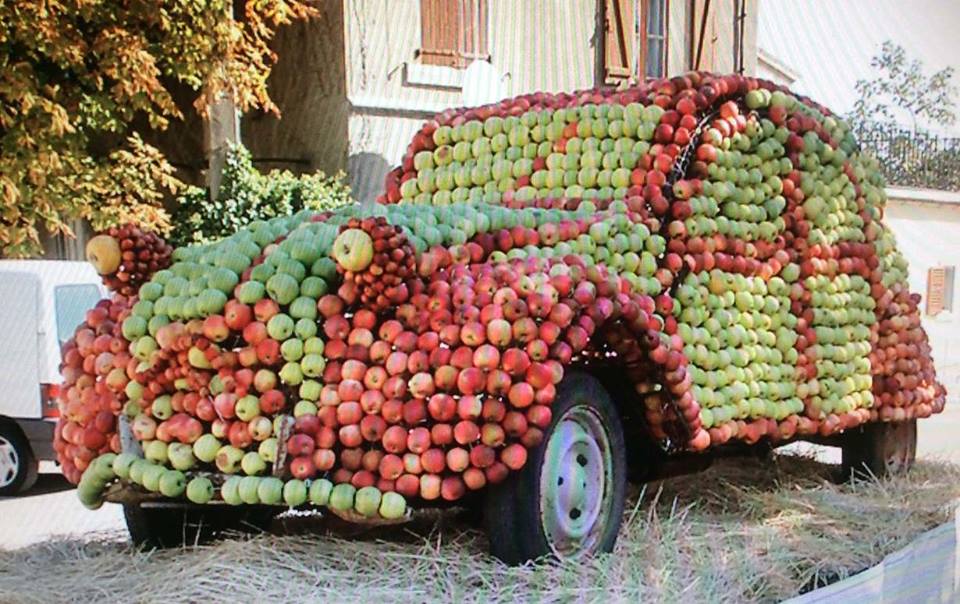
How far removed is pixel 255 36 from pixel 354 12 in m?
2.36

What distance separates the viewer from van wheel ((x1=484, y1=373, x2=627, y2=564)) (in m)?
2.39

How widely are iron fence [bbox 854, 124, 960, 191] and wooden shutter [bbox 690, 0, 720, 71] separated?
3.72 metres

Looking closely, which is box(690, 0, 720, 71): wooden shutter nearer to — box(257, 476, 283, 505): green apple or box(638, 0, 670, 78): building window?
box(638, 0, 670, 78): building window

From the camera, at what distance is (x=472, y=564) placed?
2.42m

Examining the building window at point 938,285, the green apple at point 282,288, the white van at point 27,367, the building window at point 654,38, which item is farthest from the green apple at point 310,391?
the building window at point 654,38

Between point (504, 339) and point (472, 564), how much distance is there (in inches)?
23.5

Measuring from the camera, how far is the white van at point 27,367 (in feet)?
11.1

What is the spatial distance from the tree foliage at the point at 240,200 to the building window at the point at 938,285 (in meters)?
4.09

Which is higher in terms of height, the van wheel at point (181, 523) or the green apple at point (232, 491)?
the green apple at point (232, 491)

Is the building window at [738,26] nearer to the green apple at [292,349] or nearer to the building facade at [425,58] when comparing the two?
the building facade at [425,58]

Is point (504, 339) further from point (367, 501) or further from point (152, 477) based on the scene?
point (152, 477)

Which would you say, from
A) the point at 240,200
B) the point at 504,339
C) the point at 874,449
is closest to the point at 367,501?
the point at 504,339

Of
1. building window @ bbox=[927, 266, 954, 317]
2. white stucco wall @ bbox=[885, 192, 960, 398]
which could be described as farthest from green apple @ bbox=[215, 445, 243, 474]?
building window @ bbox=[927, 266, 954, 317]

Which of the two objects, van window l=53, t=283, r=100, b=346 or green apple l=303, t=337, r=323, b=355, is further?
van window l=53, t=283, r=100, b=346
